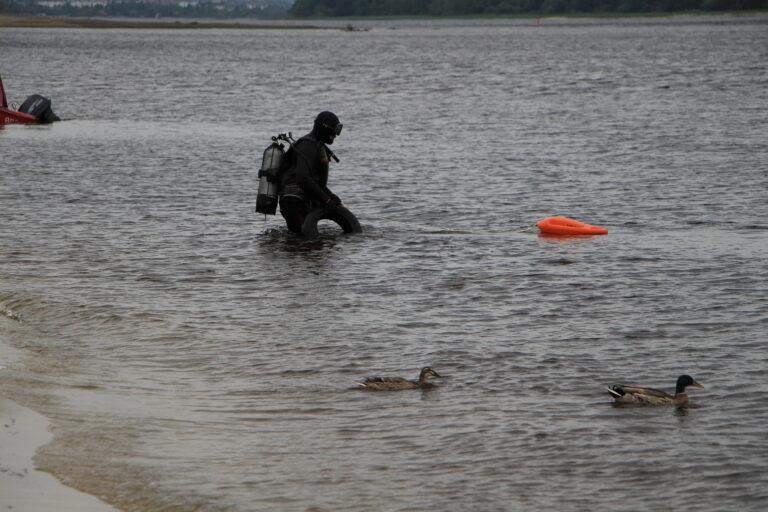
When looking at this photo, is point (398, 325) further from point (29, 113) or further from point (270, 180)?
point (29, 113)

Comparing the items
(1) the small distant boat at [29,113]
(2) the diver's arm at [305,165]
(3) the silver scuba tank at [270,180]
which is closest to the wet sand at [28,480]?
(2) the diver's arm at [305,165]

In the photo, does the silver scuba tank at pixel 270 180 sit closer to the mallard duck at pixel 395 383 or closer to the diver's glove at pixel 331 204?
the diver's glove at pixel 331 204

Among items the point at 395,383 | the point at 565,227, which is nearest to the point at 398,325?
the point at 395,383

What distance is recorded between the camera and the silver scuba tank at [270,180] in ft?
66.6

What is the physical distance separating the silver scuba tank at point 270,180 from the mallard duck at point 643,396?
964cm

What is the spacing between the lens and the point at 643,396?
11.7m

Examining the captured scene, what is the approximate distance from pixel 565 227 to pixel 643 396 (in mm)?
9761

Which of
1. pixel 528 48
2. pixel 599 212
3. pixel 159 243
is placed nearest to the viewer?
pixel 159 243

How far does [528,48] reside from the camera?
136 metres

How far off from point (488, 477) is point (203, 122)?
3876 centimetres

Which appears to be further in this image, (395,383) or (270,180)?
(270,180)

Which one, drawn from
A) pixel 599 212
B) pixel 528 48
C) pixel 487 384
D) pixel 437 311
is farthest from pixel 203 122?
pixel 528 48

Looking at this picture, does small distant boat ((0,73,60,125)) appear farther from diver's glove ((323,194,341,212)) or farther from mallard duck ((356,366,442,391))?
mallard duck ((356,366,442,391))

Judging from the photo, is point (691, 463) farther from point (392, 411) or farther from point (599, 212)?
point (599, 212)
